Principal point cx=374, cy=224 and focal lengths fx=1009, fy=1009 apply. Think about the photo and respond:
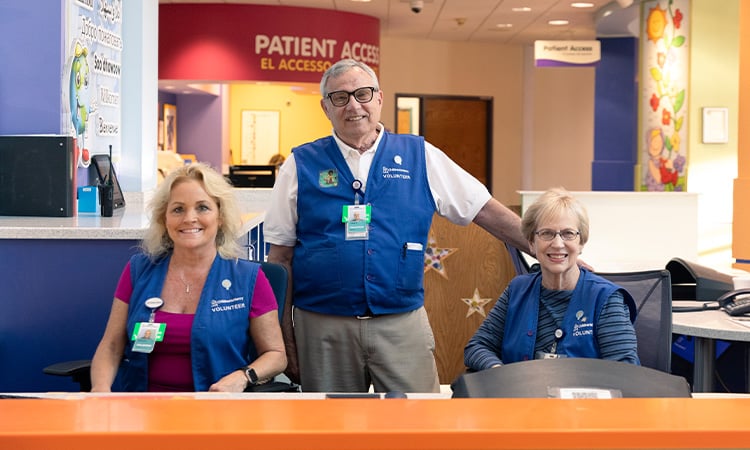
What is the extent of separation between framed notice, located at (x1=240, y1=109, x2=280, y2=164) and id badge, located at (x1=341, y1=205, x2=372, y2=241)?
1306 cm

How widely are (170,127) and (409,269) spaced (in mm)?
11862

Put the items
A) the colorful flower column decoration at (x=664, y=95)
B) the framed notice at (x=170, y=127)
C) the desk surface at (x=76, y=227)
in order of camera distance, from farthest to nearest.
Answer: the framed notice at (x=170, y=127) < the colorful flower column decoration at (x=664, y=95) < the desk surface at (x=76, y=227)

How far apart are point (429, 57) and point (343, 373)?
14473 mm

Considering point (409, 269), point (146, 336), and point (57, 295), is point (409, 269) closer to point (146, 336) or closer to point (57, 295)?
point (146, 336)

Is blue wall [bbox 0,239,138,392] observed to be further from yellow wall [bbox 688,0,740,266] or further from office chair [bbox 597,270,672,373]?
yellow wall [bbox 688,0,740,266]

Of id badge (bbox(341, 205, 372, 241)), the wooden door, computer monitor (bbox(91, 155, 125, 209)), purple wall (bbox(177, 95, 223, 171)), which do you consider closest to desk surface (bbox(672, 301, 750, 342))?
id badge (bbox(341, 205, 372, 241))

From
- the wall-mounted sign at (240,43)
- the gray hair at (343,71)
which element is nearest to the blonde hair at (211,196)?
the gray hair at (343,71)

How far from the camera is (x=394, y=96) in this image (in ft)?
56.8

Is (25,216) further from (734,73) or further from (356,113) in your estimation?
(734,73)

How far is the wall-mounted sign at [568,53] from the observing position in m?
12.7

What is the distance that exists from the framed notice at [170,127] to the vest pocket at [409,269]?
11133 millimetres

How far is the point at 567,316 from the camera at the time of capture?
9.36 feet

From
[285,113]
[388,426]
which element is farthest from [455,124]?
[388,426]

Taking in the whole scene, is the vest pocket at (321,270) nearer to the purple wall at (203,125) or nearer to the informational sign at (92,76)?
the informational sign at (92,76)
